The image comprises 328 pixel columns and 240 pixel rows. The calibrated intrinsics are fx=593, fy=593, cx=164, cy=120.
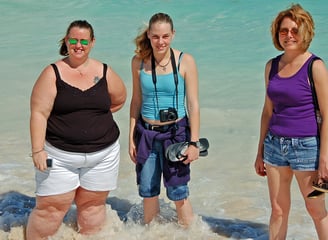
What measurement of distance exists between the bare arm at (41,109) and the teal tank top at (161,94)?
734mm

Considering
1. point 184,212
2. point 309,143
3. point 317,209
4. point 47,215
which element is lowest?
point 184,212

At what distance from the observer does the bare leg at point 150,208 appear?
15.3 feet

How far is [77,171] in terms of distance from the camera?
163 inches

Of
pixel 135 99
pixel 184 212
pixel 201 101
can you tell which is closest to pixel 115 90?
pixel 135 99

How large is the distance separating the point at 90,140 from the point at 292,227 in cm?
198

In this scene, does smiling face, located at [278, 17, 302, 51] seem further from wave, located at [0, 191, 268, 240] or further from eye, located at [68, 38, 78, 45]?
wave, located at [0, 191, 268, 240]

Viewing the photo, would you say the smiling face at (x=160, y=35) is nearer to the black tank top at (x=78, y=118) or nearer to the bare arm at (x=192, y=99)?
the bare arm at (x=192, y=99)

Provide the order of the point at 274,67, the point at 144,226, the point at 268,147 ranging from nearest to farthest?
1. the point at 274,67
2. the point at 268,147
3. the point at 144,226

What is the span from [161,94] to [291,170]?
1085mm

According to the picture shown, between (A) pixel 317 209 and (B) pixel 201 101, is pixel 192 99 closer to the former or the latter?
(A) pixel 317 209

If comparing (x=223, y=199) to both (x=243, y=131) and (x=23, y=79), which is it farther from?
(x=23, y=79)

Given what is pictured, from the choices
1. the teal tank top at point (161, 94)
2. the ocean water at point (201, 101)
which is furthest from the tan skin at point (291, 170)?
the ocean water at point (201, 101)

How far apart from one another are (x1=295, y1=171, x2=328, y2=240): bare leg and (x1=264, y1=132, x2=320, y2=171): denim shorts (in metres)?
→ 0.06

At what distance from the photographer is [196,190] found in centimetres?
585
